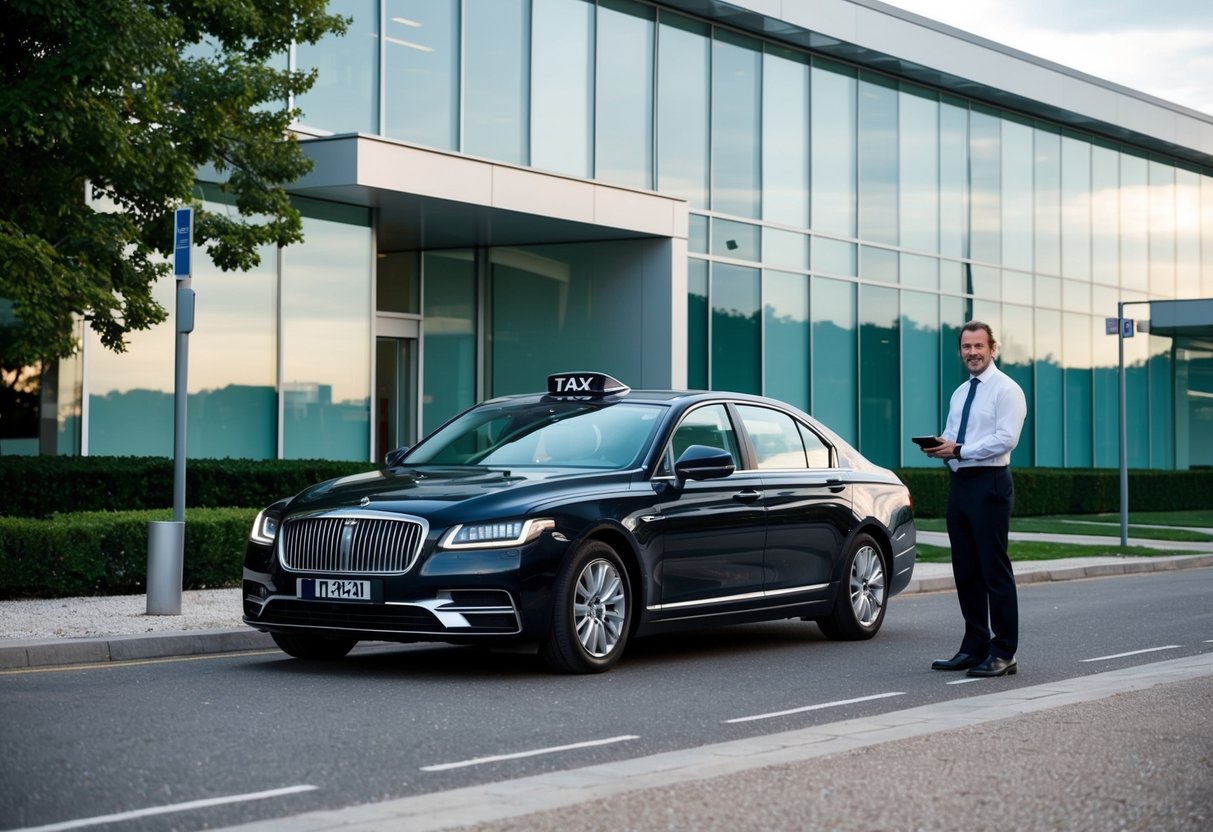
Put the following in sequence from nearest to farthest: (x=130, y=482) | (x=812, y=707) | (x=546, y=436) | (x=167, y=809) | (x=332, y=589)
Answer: (x=167, y=809) < (x=812, y=707) < (x=332, y=589) < (x=546, y=436) < (x=130, y=482)

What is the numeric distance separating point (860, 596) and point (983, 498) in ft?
7.51

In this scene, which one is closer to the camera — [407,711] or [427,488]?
[407,711]

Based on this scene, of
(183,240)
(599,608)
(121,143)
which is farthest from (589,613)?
(121,143)

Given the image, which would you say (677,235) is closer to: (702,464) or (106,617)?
(106,617)

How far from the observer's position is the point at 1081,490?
35188mm

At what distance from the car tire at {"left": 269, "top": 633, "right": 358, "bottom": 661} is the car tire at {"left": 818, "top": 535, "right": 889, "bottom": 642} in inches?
133

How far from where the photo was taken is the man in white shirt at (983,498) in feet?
31.5

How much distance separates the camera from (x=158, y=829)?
5.31 metres

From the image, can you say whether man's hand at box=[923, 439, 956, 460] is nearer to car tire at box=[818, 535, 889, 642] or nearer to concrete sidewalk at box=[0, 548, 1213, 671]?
car tire at box=[818, 535, 889, 642]

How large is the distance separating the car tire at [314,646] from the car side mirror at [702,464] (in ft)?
7.10

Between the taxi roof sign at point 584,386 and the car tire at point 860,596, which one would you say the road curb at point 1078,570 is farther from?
the taxi roof sign at point 584,386

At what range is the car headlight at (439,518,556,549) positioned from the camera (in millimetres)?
8977

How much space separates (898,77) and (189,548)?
→ 23.2 metres

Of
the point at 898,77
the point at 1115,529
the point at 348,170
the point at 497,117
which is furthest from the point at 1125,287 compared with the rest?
the point at 348,170
